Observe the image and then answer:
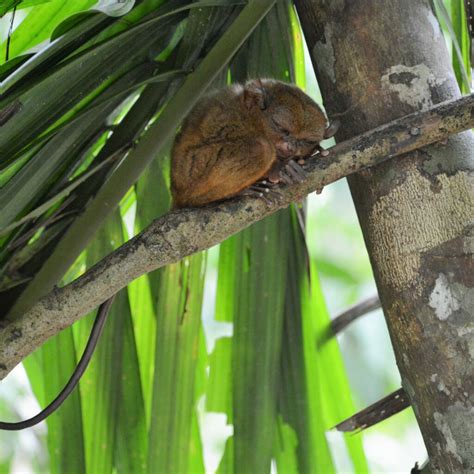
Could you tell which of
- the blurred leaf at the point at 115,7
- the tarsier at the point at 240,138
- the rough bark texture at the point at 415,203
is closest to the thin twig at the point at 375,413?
the rough bark texture at the point at 415,203

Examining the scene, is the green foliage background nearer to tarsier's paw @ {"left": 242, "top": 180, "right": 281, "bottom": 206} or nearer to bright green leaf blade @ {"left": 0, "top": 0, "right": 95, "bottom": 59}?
bright green leaf blade @ {"left": 0, "top": 0, "right": 95, "bottom": 59}

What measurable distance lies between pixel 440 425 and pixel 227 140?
1189mm

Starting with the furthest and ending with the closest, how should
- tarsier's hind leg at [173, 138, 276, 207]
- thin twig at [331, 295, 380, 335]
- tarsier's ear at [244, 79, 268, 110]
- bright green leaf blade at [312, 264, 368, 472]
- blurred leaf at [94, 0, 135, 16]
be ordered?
1. thin twig at [331, 295, 380, 335]
2. bright green leaf blade at [312, 264, 368, 472]
3. tarsier's ear at [244, 79, 268, 110]
4. tarsier's hind leg at [173, 138, 276, 207]
5. blurred leaf at [94, 0, 135, 16]

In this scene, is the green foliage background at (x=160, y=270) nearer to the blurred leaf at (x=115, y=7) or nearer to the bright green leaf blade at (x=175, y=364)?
the bright green leaf blade at (x=175, y=364)

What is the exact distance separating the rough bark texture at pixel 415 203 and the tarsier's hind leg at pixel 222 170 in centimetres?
34

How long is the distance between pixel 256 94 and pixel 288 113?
0.13m

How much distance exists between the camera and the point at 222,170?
2.48 meters

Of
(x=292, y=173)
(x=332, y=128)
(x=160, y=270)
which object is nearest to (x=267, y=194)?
(x=292, y=173)

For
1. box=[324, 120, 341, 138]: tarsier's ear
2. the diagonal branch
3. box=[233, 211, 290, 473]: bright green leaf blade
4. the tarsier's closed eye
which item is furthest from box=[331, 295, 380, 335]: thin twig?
the diagonal branch

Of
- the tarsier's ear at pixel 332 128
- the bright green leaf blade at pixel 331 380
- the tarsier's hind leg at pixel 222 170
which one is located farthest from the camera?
the bright green leaf blade at pixel 331 380

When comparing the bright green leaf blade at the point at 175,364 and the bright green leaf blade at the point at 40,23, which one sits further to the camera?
the bright green leaf blade at the point at 175,364

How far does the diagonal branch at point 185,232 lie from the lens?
195 centimetres

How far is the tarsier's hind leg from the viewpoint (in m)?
2.46

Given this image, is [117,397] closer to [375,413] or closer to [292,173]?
[375,413]
